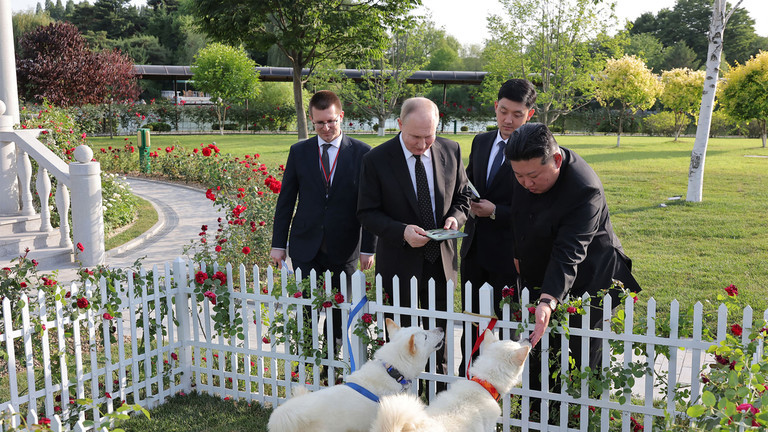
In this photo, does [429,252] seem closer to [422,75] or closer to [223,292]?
[223,292]

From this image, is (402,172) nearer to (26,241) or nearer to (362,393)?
(362,393)

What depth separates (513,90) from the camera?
13.4 feet

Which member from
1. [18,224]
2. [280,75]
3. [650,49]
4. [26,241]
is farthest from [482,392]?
[650,49]

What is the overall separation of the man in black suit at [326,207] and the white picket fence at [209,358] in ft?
1.36

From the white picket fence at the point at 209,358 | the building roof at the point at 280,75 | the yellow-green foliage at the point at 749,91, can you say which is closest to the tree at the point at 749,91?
the yellow-green foliage at the point at 749,91

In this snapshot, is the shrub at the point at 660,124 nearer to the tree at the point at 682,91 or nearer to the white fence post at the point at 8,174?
the tree at the point at 682,91

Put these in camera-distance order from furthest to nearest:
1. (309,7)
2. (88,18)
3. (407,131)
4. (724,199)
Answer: (88,18) < (309,7) < (724,199) < (407,131)

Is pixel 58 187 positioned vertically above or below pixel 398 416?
above

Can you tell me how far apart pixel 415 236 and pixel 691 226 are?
808 cm

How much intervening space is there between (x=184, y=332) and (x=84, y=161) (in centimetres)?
411

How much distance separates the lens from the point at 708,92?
11680 mm

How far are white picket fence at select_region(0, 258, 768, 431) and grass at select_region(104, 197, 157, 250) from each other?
4.65 m

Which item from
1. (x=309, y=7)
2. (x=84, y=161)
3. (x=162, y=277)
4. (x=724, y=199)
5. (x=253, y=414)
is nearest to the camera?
(x=253, y=414)

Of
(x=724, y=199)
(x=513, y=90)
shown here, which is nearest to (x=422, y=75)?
(x=724, y=199)
